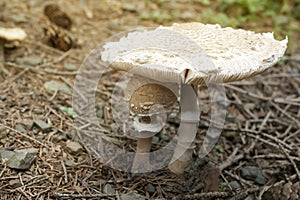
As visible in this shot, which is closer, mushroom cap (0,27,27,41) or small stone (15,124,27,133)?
small stone (15,124,27,133)

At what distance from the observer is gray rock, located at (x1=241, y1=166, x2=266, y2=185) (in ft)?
9.07

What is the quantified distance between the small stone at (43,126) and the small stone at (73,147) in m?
0.18

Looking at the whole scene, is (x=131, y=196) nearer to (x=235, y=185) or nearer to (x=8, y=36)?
(x=235, y=185)

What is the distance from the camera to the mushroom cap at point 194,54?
1990 millimetres

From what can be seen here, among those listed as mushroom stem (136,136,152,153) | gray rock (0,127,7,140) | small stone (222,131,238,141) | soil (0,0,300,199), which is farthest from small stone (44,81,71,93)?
small stone (222,131,238,141)

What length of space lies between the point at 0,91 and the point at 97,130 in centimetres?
82

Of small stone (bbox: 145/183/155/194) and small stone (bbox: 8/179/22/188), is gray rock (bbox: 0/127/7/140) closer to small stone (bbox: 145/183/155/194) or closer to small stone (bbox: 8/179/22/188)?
small stone (bbox: 8/179/22/188)

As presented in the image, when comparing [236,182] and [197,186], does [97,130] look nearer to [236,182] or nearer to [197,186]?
[197,186]

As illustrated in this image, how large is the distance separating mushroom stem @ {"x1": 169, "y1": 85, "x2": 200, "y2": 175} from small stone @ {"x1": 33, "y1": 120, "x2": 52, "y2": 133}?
0.88m

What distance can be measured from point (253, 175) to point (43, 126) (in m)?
1.50

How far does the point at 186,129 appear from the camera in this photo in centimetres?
252

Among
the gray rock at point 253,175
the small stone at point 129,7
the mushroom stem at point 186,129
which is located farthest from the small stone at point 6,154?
the small stone at point 129,7

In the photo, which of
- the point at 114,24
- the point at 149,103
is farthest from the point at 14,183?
the point at 114,24

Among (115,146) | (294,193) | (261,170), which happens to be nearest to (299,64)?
(261,170)
